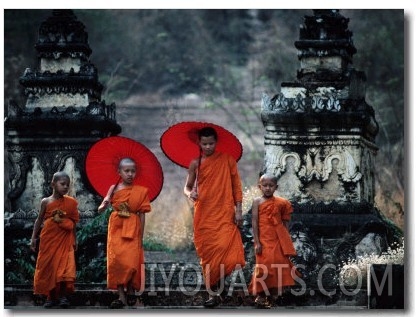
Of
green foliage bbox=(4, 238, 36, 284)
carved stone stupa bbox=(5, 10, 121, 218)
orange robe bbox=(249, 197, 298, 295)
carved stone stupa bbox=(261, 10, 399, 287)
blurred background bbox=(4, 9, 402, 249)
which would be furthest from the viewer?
blurred background bbox=(4, 9, 402, 249)

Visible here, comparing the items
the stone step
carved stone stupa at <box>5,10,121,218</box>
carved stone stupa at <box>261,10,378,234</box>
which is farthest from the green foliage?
carved stone stupa at <box>261,10,378,234</box>

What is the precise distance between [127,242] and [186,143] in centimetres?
90

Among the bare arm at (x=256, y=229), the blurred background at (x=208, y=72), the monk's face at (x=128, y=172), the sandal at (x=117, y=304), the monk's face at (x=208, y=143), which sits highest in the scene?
the blurred background at (x=208, y=72)

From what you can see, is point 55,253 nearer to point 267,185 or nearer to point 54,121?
point 267,185

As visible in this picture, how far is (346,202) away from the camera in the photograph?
1277 cm

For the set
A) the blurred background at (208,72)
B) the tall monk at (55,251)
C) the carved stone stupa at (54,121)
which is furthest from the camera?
the blurred background at (208,72)

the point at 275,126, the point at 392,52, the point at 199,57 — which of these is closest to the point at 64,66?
the point at 275,126

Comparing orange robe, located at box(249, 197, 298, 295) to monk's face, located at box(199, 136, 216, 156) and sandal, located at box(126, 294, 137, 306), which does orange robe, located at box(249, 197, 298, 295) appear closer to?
monk's face, located at box(199, 136, 216, 156)

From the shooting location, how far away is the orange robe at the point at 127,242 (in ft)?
35.3

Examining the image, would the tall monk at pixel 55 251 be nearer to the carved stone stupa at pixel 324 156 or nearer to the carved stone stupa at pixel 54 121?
the carved stone stupa at pixel 54 121

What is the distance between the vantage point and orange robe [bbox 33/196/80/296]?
36.2ft

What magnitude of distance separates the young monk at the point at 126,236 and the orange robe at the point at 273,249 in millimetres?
878

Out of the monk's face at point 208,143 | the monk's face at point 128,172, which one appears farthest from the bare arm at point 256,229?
the monk's face at point 128,172

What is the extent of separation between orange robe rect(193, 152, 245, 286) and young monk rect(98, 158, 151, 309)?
0.44 m
